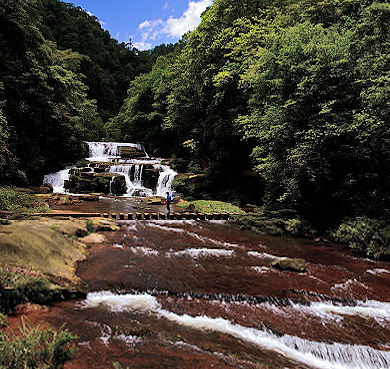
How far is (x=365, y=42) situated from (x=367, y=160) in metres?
5.43

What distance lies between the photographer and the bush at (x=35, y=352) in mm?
2346

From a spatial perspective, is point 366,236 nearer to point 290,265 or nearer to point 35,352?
point 290,265

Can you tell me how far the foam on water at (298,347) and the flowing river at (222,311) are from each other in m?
0.01

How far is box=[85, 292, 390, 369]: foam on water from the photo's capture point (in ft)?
11.3

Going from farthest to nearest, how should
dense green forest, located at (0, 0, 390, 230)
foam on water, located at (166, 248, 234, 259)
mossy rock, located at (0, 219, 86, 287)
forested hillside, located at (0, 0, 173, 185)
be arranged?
forested hillside, located at (0, 0, 173, 185), dense green forest, located at (0, 0, 390, 230), foam on water, located at (166, 248, 234, 259), mossy rock, located at (0, 219, 86, 287)

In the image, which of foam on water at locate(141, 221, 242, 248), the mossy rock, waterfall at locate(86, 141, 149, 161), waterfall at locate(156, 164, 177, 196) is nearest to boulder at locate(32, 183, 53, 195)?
waterfall at locate(156, 164, 177, 196)

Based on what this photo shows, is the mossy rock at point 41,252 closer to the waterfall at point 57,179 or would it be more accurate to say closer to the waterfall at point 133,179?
the waterfall at point 133,179

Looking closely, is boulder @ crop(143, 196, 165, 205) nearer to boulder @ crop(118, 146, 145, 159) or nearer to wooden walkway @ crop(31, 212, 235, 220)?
wooden walkway @ crop(31, 212, 235, 220)

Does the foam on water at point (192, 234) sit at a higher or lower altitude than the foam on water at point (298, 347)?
lower

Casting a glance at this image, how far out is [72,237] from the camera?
7449 mm

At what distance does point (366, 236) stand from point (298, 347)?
7.02 meters

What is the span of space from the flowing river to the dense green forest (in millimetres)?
4199

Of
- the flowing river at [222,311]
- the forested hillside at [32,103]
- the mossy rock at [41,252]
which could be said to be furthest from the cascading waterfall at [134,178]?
the mossy rock at [41,252]

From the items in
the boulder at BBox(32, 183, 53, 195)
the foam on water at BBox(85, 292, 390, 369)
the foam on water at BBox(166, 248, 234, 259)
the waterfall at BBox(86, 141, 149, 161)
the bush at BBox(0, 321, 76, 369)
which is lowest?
the boulder at BBox(32, 183, 53, 195)
